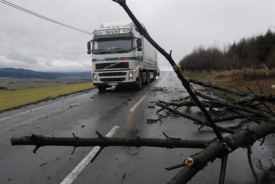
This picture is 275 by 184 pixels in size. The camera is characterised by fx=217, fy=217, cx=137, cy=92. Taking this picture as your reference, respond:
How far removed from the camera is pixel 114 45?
515 inches

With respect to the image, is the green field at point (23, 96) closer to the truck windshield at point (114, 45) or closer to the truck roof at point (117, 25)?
the truck windshield at point (114, 45)

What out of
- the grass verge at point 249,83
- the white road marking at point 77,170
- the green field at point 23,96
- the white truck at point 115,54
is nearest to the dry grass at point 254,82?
the grass verge at point 249,83

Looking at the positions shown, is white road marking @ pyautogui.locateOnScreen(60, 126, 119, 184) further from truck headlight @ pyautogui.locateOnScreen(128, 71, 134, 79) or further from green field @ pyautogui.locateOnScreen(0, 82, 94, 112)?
truck headlight @ pyautogui.locateOnScreen(128, 71, 134, 79)

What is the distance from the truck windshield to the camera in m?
13.0

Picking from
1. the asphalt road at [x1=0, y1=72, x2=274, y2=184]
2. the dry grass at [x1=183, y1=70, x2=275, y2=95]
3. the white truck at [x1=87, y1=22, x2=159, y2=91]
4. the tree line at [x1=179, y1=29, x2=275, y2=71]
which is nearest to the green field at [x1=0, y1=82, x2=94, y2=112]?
the white truck at [x1=87, y1=22, x2=159, y2=91]

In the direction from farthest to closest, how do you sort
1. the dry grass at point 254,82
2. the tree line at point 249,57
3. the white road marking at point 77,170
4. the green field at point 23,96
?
the tree line at point 249,57 < the dry grass at point 254,82 < the green field at point 23,96 < the white road marking at point 77,170

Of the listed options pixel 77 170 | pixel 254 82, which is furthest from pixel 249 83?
pixel 77 170

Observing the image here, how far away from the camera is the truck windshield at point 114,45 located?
1298 cm

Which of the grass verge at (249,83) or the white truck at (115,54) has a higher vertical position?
the white truck at (115,54)

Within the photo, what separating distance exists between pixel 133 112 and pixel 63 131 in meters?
2.80

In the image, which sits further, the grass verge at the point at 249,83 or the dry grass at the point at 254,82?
the dry grass at the point at 254,82

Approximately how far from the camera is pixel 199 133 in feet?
17.0

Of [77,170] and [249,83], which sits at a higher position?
[249,83]

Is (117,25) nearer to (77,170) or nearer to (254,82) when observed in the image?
(254,82)
